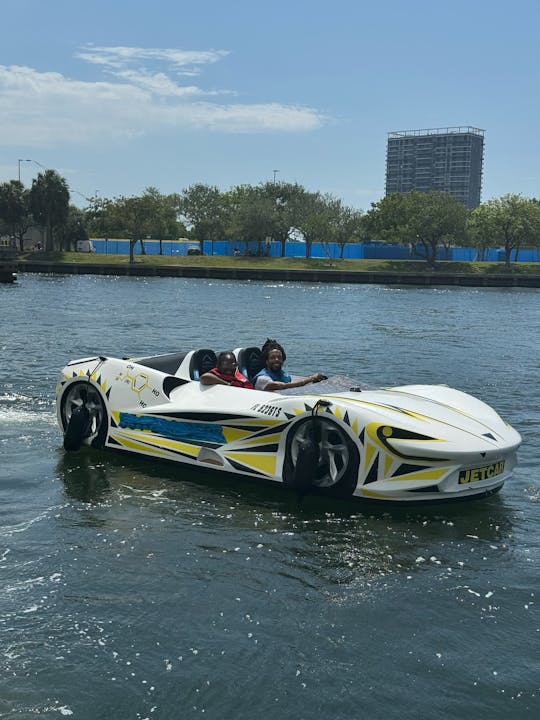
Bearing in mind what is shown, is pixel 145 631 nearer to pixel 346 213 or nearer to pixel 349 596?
pixel 349 596

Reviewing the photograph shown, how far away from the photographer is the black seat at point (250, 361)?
36.4 feet

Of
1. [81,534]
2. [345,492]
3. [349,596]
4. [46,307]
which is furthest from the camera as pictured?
[46,307]

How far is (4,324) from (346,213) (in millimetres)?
79085

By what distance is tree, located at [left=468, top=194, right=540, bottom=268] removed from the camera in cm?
9525

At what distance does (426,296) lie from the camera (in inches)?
2485

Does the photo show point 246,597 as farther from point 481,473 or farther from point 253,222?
point 253,222

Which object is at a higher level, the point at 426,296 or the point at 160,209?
the point at 160,209

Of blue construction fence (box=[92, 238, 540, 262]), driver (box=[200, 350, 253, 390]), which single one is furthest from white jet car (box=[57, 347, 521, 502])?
blue construction fence (box=[92, 238, 540, 262])

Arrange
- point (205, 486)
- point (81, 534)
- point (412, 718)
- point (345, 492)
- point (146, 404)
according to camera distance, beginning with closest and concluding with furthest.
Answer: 1. point (412, 718)
2. point (81, 534)
3. point (345, 492)
4. point (205, 486)
5. point (146, 404)

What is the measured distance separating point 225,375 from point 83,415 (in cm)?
198

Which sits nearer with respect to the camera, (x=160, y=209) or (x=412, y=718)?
(x=412, y=718)

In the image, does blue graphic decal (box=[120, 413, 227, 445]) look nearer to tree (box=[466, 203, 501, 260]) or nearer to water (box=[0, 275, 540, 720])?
water (box=[0, 275, 540, 720])

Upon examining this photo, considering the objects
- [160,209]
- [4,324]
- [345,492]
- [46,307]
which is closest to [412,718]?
[345,492]

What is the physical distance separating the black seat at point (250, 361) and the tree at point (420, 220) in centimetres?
8607
